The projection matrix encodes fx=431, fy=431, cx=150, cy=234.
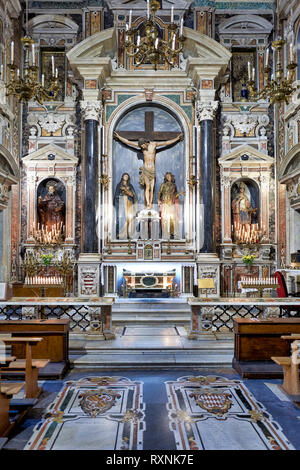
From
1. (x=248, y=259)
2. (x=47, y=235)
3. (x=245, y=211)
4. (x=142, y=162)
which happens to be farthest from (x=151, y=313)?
(x=142, y=162)

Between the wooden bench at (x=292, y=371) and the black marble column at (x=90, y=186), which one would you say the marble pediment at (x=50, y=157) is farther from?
the wooden bench at (x=292, y=371)

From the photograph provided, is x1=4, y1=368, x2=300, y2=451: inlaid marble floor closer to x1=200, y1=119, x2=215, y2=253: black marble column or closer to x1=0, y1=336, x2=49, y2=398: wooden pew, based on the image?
x1=0, y1=336, x2=49, y2=398: wooden pew

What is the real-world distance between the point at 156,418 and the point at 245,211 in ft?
30.2

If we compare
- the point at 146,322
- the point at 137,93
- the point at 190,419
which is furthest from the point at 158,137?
the point at 190,419

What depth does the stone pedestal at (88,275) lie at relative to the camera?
39.3 feet

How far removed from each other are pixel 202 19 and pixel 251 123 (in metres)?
3.53

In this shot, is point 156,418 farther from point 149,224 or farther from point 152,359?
point 149,224

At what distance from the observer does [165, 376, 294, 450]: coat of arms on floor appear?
13.8ft

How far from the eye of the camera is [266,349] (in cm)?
686

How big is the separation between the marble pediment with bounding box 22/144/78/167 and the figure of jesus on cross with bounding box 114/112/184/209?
1.64m

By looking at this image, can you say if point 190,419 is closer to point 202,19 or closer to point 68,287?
point 68,287

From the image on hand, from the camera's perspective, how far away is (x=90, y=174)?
40.6ft

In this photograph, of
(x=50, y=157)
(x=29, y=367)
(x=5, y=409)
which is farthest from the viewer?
(x=50, y=157)
